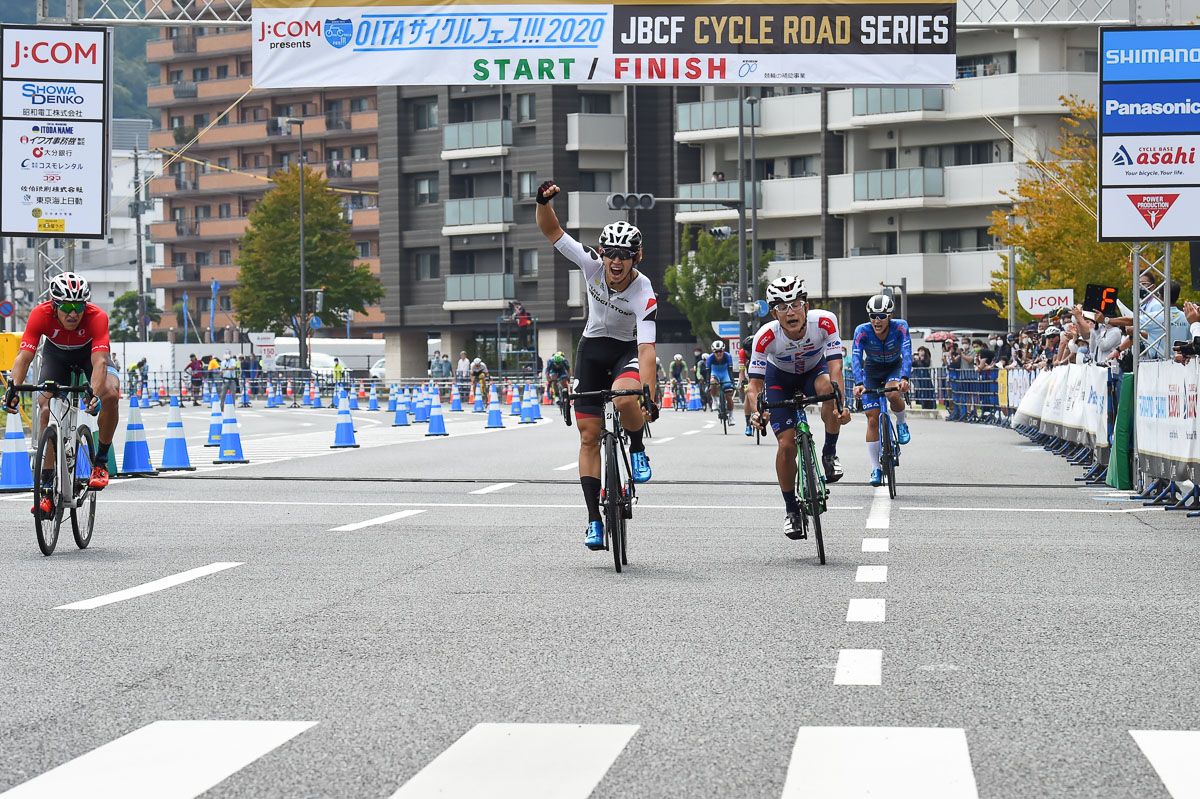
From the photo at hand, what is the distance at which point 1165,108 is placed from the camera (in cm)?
1692

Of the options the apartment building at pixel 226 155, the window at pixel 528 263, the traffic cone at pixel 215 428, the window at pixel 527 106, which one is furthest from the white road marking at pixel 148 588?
the apartment building at pixel 226 155

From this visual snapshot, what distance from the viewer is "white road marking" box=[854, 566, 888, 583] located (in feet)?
31.8

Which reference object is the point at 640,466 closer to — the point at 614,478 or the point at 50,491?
the point at 614,478

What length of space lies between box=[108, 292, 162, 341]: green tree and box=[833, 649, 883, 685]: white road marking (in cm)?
13163

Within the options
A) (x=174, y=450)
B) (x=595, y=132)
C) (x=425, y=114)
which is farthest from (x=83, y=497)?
(x=425, y=114)

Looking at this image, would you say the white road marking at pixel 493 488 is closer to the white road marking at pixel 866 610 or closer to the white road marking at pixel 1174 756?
the white road marking at pixel 866 610

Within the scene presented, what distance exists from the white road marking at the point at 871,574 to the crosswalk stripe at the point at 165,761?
4673mm

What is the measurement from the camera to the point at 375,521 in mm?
13945

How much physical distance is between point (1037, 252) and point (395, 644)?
44.3 meters

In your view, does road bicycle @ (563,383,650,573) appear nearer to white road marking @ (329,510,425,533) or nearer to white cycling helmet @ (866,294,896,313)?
white road marking @ (329,510,425,533)

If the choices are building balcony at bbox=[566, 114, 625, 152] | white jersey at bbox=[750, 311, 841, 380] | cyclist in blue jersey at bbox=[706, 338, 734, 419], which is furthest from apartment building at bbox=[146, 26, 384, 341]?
white jersey at bbox=[750, 311, 841, 380]

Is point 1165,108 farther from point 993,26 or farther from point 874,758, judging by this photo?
point 874,758

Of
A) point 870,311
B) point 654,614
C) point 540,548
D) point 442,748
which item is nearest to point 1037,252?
point 870,311

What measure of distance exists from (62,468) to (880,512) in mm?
6585
